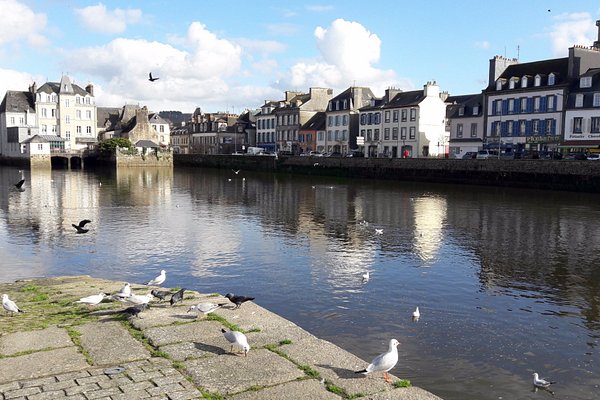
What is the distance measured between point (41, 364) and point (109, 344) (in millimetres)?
1166

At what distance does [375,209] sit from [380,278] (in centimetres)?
1980

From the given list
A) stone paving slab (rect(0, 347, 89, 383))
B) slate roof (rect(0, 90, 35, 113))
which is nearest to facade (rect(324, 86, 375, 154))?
slate roof (rect(0, 90, 35, 113))

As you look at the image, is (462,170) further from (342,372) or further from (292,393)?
(292,393)

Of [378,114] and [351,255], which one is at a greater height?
[378,114]

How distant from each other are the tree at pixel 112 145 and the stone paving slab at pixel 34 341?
96.6 m

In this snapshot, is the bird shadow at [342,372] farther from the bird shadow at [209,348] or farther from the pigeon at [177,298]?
the pigeon at [177,298]

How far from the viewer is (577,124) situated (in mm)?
59500

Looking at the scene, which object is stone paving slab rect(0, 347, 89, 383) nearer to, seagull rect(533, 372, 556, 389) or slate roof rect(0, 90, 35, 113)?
seagull rect(533, 372, 556, 389)

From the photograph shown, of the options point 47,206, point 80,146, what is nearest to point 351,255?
point 47,206

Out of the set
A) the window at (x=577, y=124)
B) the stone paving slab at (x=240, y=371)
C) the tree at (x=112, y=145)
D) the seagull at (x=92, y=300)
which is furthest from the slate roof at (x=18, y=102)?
the stone paving slab at (x=240, y=371)

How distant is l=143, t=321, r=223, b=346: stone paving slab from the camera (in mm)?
9438

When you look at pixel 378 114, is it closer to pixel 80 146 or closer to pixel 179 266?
pixel 80 146

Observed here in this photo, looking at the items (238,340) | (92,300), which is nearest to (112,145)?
(92,300)

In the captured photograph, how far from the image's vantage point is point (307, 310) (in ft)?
46.3
